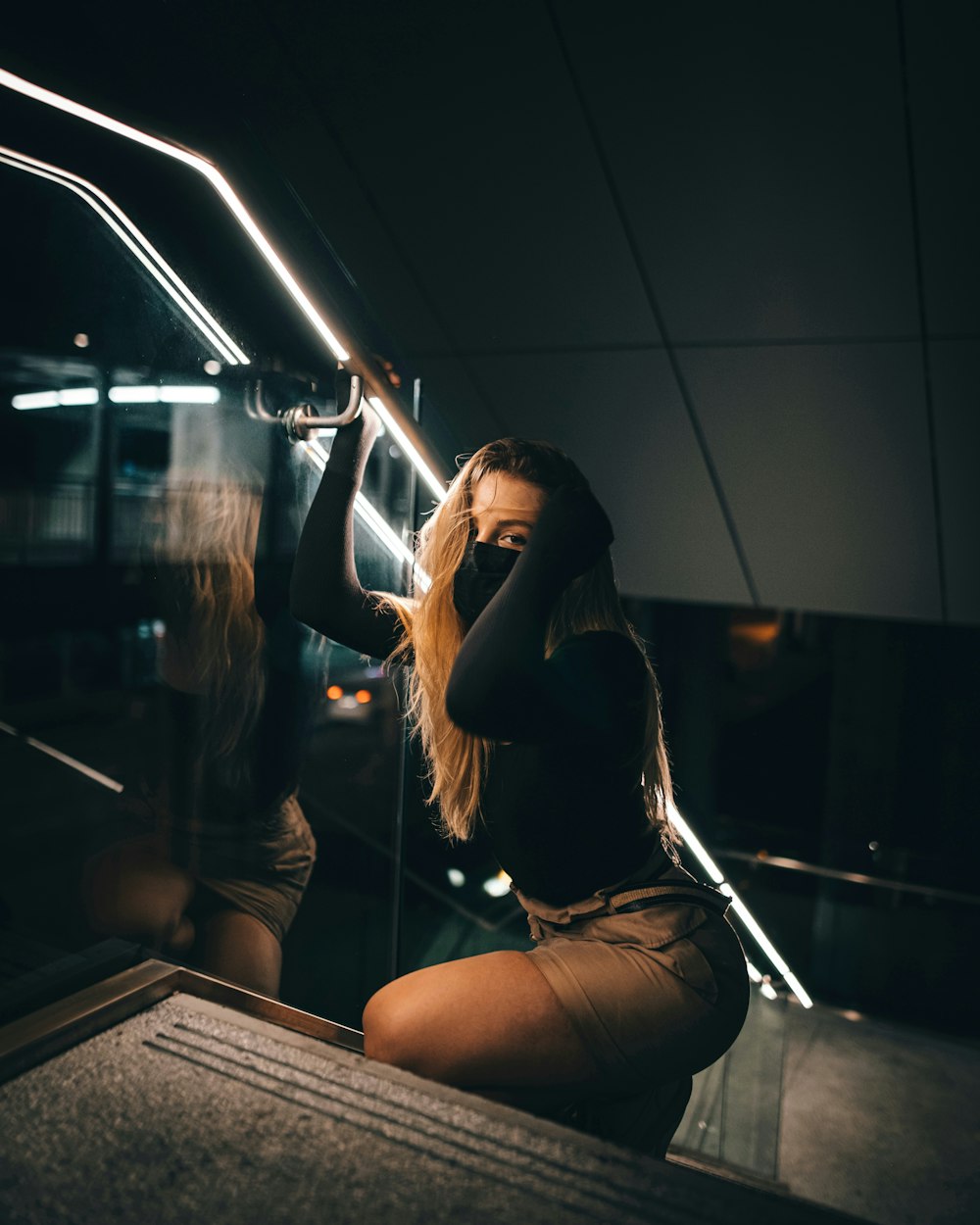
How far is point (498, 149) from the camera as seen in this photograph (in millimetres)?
2900

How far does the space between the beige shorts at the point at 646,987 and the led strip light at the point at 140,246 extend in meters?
1.22

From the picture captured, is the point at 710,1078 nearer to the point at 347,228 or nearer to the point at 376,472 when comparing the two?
the point at 376,472

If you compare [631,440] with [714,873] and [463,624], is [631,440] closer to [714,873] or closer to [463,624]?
[714,873]

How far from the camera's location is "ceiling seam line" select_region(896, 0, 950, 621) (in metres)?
2.38

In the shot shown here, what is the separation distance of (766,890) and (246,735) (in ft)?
15.4

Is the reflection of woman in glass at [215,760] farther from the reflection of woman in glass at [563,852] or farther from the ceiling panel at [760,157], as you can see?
the ceiling panel at [760,157]

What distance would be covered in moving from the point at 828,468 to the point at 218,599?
2.81m

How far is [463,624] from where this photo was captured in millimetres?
1688

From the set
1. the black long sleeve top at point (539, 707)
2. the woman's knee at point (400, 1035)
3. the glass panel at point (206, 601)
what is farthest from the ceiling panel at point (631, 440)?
the woman's knee at point (400, 1035)

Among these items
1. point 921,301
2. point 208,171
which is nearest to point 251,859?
point 208,171

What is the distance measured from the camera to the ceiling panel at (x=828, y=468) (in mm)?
3230

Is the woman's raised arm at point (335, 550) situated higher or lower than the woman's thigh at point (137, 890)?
higher

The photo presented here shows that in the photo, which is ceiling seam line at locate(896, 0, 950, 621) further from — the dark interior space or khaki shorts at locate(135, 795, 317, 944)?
khaki shorts at locate(135, 795, 317, 944)

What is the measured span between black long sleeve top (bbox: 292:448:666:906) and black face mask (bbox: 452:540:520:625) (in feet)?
0.58
